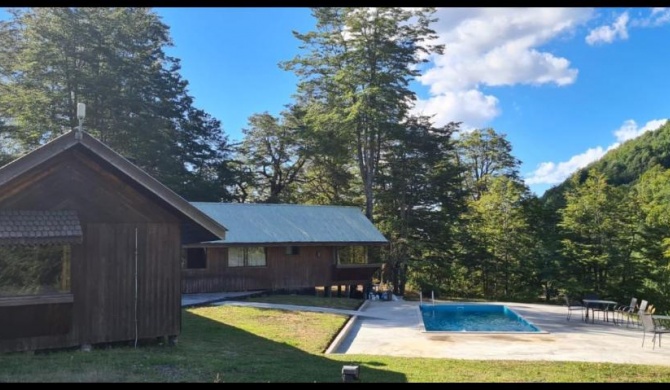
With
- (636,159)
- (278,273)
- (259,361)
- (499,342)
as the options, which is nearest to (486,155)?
(636,159)

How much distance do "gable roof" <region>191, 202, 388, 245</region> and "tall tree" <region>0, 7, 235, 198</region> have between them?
24.1 feet

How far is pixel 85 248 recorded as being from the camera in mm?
9016

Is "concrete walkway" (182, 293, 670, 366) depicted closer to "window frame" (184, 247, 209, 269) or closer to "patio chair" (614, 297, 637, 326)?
"patio chair" (614, 297, 637, 326)

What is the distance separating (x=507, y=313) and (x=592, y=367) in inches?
466

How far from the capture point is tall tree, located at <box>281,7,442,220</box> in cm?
3019

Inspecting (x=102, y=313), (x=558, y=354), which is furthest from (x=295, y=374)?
(x=558, y=354)

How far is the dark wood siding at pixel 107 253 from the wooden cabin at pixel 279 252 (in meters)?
11.0

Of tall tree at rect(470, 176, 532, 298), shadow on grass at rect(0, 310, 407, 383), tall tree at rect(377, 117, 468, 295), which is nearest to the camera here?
shadow on grass at rect(0, 310, 407, 383)

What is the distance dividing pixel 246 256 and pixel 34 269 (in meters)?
13.9

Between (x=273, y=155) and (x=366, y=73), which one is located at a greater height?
(x=366, y=73)


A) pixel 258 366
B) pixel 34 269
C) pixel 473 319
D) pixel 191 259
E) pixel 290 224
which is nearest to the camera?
pixel 258 366

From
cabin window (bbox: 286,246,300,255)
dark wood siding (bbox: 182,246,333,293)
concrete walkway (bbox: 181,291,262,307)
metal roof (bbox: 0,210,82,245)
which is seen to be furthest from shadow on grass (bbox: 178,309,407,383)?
cabin window (bbox: 286,246,300,255)

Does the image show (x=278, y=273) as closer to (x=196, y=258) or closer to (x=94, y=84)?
(x=196, y=258)

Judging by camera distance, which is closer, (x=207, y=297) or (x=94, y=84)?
(x=207, y=297)
